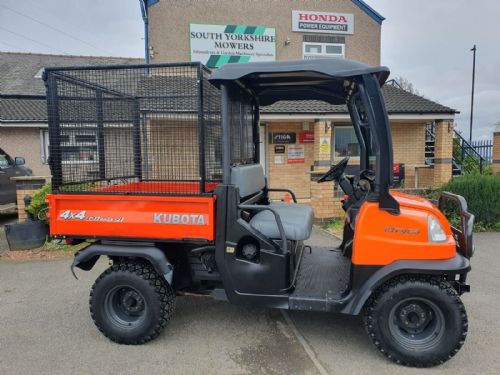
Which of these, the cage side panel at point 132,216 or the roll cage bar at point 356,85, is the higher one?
the roll cage bar at point 356,85

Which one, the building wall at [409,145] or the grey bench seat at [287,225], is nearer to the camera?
Result: the grey bench seat at [287,225]

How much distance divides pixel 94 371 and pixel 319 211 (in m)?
5.84

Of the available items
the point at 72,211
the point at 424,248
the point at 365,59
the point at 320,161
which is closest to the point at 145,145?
the point at 72,211

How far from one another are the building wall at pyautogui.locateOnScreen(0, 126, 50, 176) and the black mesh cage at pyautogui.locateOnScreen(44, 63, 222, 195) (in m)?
8.93

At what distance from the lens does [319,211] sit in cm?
786

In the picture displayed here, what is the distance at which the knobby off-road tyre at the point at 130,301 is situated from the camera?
10.1ft

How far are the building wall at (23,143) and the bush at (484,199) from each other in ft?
38.5

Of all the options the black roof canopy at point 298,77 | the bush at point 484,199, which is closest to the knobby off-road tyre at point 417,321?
the black roof canopy at point 298,77

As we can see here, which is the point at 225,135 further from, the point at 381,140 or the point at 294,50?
the point at 294,50

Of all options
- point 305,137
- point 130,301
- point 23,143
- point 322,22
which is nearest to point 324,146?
point 305,137

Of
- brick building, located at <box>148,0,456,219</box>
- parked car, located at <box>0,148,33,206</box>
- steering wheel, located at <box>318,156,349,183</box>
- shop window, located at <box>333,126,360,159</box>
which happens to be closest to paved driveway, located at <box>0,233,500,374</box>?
steering wheel, located at <box>318,156,349,183</box>

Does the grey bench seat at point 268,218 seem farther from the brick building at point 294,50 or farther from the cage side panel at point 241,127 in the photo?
the brick building at point 294,50

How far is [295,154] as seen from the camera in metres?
11.2

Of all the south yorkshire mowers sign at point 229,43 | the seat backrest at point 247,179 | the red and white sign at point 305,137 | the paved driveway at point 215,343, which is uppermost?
the south yorkshire mowers sign at point 229,43
